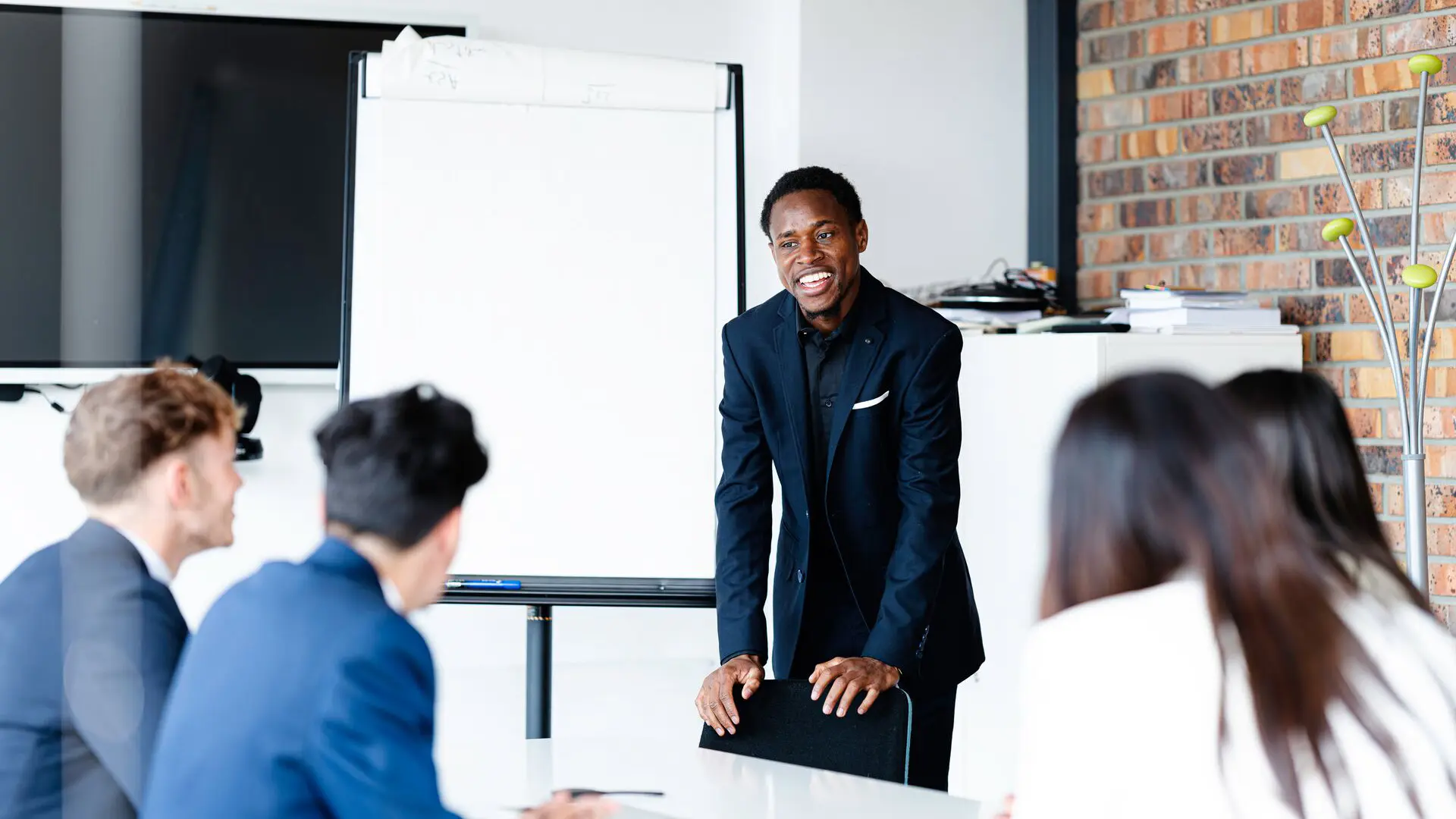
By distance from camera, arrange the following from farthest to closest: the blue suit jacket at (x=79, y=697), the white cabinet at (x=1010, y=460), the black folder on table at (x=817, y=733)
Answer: the white cabinet at (x=1010, y=460)
the black folder on table at (x=817, y=733)
the blue suit jacket at (x=79, y=697)

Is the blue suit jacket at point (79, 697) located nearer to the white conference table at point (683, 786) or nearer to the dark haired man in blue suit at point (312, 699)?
the dark haired man in blue suit at point (312, 699)

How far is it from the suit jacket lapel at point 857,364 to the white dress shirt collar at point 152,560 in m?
1.18

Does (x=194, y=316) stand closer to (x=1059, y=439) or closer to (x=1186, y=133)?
(x=1059, y=439)

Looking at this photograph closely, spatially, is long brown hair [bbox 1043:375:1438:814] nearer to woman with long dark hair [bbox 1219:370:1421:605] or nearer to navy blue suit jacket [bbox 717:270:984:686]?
woman with long dark hair [bbox 1219:370:1421:605]

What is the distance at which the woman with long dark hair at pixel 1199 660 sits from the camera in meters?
1.08

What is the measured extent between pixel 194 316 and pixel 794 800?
172 cm

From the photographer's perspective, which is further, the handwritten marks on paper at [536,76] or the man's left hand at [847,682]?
the handwritten marks on paper at [536,76]

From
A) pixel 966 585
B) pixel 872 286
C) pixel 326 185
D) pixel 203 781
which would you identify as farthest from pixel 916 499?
pixel 326 185

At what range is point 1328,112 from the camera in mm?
2734

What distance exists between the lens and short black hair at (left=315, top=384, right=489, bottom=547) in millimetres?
1278

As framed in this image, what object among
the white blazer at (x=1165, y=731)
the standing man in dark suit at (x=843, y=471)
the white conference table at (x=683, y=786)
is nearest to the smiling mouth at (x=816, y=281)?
the standing man in dark suit at (x=843, y=471)

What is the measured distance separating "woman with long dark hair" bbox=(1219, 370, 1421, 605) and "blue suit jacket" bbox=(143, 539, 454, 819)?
86cm

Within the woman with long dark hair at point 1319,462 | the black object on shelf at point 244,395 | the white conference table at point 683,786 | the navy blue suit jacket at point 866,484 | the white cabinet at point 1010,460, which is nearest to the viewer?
the woman with long dark hair at point 1319,462

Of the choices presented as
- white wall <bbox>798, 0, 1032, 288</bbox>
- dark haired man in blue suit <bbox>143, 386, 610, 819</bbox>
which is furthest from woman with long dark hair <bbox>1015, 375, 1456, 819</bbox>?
white wall <bbox>798, 0, 1032, 288</bbox>
